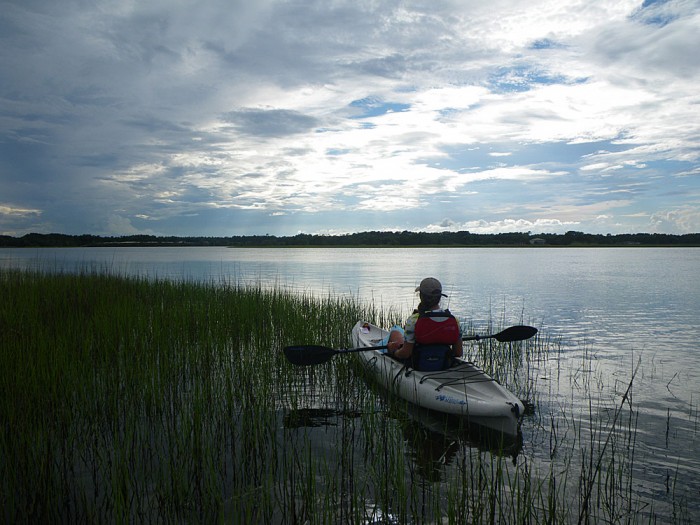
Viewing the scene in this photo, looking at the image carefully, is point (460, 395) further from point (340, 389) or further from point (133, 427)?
point (133, 427)

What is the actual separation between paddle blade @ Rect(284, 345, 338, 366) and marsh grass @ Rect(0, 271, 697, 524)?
1.81 feet

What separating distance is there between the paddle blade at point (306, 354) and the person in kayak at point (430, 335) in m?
1.16

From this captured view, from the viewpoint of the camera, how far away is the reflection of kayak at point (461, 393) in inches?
219

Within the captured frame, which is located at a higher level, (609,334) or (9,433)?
(9,433)

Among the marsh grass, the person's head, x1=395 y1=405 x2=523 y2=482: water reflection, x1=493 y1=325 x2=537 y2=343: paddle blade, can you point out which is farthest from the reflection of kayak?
x1=493 y1=325 x2=537 y2=343: paddle blade

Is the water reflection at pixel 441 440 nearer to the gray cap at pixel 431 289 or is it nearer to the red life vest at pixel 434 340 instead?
the red life vest at pixel 434 340

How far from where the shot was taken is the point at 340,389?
23.7 feet

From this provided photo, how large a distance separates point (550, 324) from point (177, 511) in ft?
47.5

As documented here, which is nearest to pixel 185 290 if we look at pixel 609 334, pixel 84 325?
pixel 84 325

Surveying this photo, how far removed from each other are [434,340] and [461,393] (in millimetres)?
850

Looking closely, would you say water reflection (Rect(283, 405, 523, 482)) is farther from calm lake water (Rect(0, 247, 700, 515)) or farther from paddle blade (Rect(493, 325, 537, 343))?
paddle blade (Rect(493, 325, 537, 343))

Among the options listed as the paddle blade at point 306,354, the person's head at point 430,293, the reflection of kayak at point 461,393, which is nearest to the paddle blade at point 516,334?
the reflection of kayak at point 461,393

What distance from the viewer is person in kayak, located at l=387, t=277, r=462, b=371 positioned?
6398mm

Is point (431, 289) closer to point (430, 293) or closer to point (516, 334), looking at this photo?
point (430, 293)
